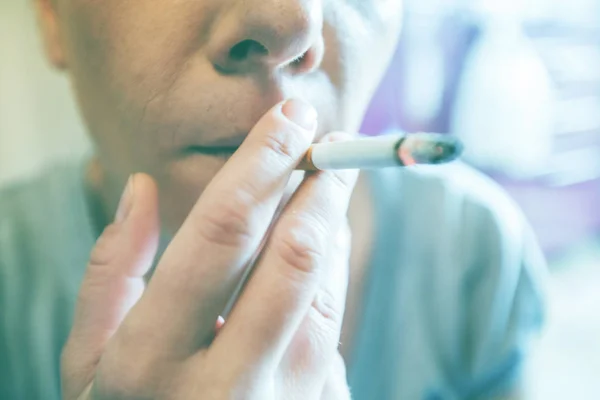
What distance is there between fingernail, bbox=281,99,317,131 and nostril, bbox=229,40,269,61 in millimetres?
35

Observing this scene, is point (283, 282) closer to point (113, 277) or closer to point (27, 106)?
point (113, 277)

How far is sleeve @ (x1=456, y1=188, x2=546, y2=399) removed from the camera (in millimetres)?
591

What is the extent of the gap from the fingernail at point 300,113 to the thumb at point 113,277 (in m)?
0.11

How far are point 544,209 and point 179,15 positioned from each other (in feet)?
1.73

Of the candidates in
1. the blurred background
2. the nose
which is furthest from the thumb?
the blurred background

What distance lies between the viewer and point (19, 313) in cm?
46

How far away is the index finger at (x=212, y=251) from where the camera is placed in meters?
0.29

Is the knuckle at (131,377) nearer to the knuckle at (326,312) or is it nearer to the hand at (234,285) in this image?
the hand at (234,285)

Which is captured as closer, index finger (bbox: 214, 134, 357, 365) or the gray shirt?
index finger (bbox: 214, 134, 357, 365)

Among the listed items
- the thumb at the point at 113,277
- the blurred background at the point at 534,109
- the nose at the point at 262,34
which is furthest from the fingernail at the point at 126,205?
the blurred background at the point at 534,109

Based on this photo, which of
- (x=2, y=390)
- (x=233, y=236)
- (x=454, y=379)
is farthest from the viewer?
(x=454, y=379)

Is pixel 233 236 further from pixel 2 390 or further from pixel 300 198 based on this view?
pixel 2 390

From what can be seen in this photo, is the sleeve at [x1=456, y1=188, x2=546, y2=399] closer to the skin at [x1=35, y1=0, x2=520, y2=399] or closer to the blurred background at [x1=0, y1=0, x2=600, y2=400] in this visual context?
the blurred background at [x1=0, y1=0, x2=600, y2=400]

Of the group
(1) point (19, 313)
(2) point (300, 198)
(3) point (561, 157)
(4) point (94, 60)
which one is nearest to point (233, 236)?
(2) point (300, 198)
